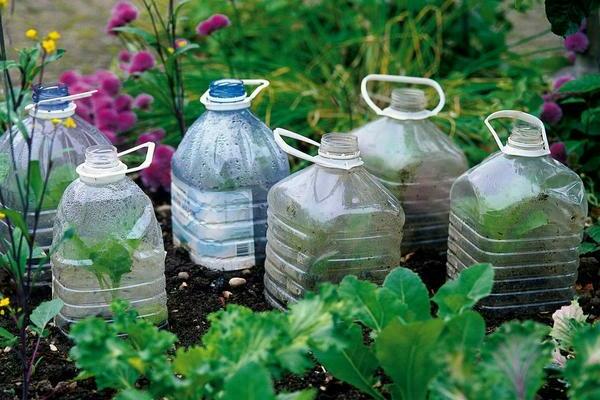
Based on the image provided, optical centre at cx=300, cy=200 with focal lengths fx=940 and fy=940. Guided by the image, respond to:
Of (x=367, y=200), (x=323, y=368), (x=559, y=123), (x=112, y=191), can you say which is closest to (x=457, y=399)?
(x=323, y=368)

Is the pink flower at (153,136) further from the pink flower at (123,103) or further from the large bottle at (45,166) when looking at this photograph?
the large bottle at (45,166)

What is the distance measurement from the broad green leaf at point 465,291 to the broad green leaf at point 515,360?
0.24 metres

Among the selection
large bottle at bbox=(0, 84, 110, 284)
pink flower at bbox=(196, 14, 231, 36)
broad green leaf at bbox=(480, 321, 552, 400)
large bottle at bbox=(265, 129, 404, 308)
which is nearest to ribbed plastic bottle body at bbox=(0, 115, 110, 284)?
large bottle at bbox=(0, 84, 110, 284)

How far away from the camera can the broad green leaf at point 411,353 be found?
195cm

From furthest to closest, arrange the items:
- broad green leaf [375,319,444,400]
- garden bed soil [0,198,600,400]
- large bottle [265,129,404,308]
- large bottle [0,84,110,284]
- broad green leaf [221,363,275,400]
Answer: large bottle [0,84,110,284]
large bottle [265,129,404,308]
garden bed soil [0,198,600,400]
broad green leaf [375,319,444,400]
broad green leaf [221,363,275,400]

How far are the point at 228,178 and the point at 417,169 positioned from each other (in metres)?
0.60

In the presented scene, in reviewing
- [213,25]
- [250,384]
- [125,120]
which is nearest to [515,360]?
[250,384]

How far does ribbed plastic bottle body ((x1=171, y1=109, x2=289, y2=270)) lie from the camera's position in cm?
281

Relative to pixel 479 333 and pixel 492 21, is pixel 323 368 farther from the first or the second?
pixel 492 21

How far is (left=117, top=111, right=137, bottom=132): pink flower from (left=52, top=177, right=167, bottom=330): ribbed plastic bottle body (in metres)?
1.04

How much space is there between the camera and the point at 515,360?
5.83 ft

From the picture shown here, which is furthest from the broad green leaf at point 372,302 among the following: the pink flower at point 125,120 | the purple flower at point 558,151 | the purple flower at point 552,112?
the pink flower at point 125,120

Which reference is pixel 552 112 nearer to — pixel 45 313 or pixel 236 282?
pixel 236 282

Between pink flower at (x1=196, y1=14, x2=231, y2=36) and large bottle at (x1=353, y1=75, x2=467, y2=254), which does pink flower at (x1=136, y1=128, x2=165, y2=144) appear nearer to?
pink flower at (x1=196, y1=14, x2=231, y2=36)
